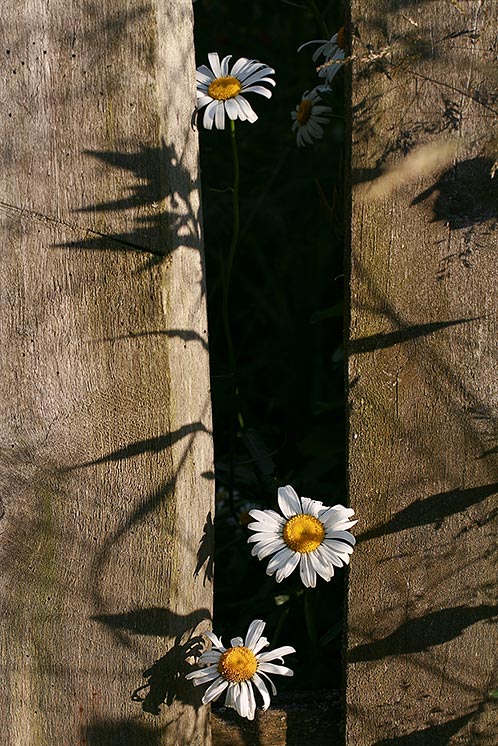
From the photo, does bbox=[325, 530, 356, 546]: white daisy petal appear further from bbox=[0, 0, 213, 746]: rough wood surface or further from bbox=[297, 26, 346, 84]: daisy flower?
bbox=[297, 26, 346, 84]: daisy flower

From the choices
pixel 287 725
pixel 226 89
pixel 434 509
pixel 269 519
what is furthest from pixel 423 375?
pixel 287 725

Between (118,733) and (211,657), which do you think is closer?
(211,657)

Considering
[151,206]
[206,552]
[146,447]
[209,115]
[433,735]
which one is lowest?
[433,735]

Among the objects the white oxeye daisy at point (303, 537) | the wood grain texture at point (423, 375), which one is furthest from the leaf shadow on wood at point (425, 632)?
the white oxeye daisy at point (303, 537)

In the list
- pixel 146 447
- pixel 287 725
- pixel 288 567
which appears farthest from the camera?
pixel 287 725

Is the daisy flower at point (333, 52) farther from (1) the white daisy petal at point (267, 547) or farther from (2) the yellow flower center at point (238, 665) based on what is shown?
(2) the yellow flower center at point (238, 665)

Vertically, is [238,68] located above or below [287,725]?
above

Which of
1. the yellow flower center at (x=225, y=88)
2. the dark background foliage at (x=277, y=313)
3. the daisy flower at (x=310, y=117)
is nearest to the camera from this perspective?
the yellow flower center at (x=225, y=88)

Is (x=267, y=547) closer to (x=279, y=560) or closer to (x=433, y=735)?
(x=279, y=560)

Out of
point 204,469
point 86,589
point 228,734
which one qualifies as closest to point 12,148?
point 204,469
